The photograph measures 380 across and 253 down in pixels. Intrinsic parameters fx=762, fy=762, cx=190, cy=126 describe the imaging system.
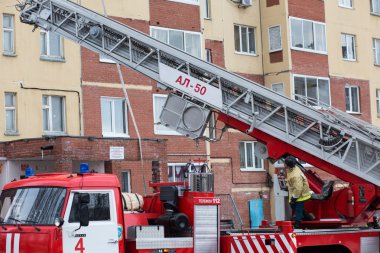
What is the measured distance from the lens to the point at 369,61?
129 feet

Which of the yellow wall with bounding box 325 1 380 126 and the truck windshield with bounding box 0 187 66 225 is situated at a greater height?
the yellow wall with bounding box 325 1 380 126

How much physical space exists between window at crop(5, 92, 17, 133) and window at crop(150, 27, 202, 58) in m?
6.60

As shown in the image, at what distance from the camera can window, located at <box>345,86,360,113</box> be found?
37844 millimetres

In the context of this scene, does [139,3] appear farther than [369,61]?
No

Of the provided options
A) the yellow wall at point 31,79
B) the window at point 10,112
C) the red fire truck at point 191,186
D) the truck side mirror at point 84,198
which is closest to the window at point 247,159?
the yellow wall at point 31,79

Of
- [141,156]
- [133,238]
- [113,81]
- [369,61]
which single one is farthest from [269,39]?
[133,238]

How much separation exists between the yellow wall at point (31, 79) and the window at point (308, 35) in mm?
11829

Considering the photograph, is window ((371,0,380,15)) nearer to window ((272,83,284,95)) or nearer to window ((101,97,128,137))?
window ((272,83,284,95))

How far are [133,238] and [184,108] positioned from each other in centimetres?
346

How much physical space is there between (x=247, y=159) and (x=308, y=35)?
6554 mm

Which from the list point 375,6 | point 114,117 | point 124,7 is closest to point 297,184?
point 114,117

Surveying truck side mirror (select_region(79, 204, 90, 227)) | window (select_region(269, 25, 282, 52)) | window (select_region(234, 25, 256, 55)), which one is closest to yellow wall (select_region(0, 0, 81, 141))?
window (select_region(234, 25, 256, 55))

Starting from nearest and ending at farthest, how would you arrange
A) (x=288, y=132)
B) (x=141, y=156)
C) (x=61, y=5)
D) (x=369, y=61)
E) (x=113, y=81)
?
1. (x=288, y=132)
2. (x=61, y=5)
3. (x=141, y=156)
4. (x=113, y=81)
5. (x=369, y=61)

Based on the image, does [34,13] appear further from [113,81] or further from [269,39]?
[269,39]
